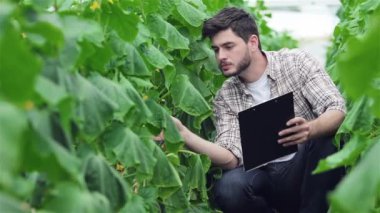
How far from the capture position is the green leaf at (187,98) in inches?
180

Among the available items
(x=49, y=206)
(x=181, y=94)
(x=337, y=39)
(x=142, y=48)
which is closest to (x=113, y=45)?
(x=142, y=48)

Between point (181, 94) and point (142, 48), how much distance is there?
1.60 feet

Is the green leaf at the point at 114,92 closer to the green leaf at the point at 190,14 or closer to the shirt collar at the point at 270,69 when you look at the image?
the green leaf at the point at 190,14

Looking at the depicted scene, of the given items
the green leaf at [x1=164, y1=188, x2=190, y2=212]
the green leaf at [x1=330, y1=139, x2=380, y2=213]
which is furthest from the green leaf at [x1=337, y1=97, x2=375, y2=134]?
the green leaf at [x1=164, y1=188, x2=190, y2=212]

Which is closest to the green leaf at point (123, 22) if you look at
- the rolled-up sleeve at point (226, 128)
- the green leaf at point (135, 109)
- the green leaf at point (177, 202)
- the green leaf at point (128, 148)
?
the green leaf at point (135, 109)

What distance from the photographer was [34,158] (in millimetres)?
2080

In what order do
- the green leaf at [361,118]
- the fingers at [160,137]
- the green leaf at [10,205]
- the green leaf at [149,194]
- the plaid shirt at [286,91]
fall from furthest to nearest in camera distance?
the plaid shirt at [286,91]
the fingers at [160,137]
the green leaf at [149,194]
the green leaf at [361,118]
the green leaf at [10,205]

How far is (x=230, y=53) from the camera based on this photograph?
499 centimetres

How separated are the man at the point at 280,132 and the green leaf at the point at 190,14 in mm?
48

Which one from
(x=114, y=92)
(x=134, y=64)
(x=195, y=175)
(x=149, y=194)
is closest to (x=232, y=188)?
(x=195, y=175)

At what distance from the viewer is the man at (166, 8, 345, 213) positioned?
4.68 m

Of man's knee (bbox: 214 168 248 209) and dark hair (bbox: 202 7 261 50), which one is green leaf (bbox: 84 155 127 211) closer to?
man's knee (bbox: 214 168 248 209)

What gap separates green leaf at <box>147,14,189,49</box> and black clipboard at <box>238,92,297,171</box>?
1.38ft

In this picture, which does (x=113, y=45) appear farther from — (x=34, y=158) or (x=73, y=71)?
(x=34, y=158)
